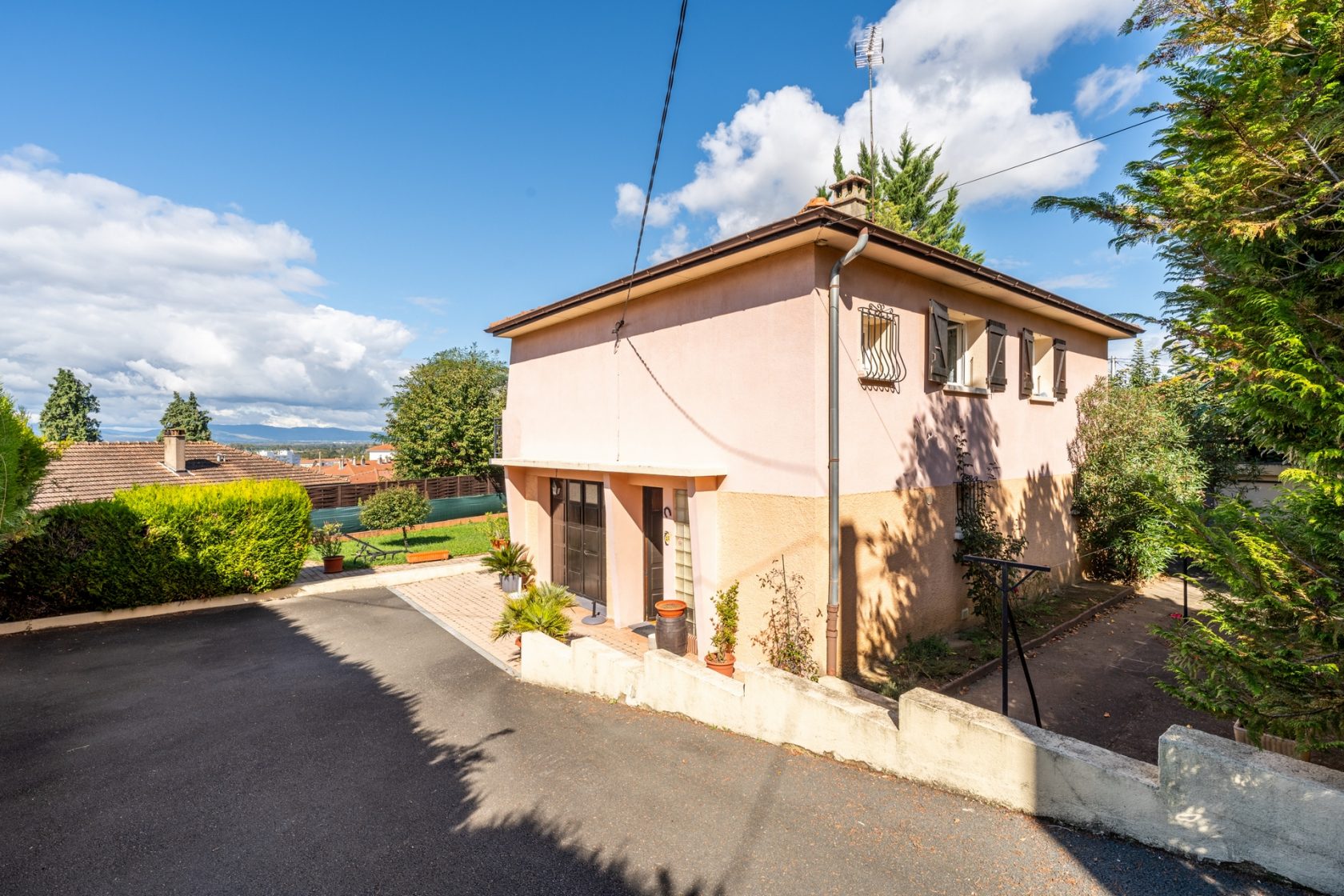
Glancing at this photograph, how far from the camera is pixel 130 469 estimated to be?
17.5 meters

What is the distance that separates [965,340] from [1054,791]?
26.8ft

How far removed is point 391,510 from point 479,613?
9.89 metres

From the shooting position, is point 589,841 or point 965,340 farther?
point 965,340

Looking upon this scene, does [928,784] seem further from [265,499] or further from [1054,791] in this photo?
[265,499]

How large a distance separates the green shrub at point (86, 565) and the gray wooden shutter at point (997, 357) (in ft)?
54.2

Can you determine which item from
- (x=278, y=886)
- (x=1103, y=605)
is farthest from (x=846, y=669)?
(x=1103, y=605)

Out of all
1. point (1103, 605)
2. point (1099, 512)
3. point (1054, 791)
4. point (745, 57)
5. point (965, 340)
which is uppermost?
point (745, 57)

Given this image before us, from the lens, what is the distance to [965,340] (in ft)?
33.0

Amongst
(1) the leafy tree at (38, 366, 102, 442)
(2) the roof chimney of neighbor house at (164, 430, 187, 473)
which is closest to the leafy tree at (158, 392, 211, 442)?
(1) the leafy tree at (38, 366, 102, 442)

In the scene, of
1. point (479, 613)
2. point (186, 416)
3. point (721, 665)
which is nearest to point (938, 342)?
point (721, 665)

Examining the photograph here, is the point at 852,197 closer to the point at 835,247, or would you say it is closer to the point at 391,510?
the point at 835,247

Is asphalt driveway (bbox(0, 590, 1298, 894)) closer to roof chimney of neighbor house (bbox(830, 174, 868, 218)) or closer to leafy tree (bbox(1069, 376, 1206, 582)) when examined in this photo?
roof chimney of neighbor house (bbox(830, 174, 868, 218))

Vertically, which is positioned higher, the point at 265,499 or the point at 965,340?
the point at 965,340

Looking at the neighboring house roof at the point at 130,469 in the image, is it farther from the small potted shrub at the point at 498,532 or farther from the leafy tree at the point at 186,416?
the leafy tree at the point at 186,416
